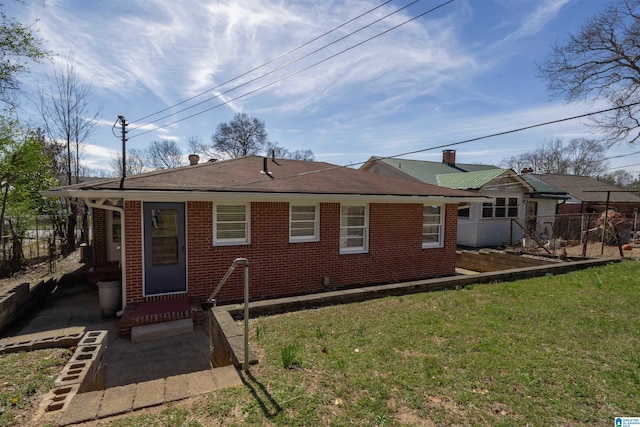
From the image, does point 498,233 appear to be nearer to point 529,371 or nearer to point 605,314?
point 605,314

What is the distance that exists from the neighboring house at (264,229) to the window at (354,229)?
0.03 meters

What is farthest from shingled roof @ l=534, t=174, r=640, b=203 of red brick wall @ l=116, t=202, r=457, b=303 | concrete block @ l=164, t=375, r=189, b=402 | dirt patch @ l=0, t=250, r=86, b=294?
dirt patch @ l=0, t=250, r=86, b=294

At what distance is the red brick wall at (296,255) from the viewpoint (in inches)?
290

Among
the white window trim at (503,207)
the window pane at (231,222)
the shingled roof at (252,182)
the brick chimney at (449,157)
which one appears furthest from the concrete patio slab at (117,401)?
the brick chimney at (449,157)

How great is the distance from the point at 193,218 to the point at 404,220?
5.98 metres

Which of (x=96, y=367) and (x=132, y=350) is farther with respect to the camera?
(x=132, y=350)

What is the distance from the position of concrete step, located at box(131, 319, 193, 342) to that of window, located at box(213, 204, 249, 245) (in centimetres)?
196

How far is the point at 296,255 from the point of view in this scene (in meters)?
8.52

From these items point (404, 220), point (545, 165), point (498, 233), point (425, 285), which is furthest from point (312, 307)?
point (545, 165)

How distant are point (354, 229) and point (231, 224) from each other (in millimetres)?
3515

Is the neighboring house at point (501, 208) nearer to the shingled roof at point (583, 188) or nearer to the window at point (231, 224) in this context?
the shingled roof at point (583, 188)

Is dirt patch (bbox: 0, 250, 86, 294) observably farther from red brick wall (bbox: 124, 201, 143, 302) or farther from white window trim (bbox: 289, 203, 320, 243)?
white window trim (bbox: 289, 203, 320, 243)

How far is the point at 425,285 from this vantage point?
7.29 m

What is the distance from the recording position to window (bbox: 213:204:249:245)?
768cm
